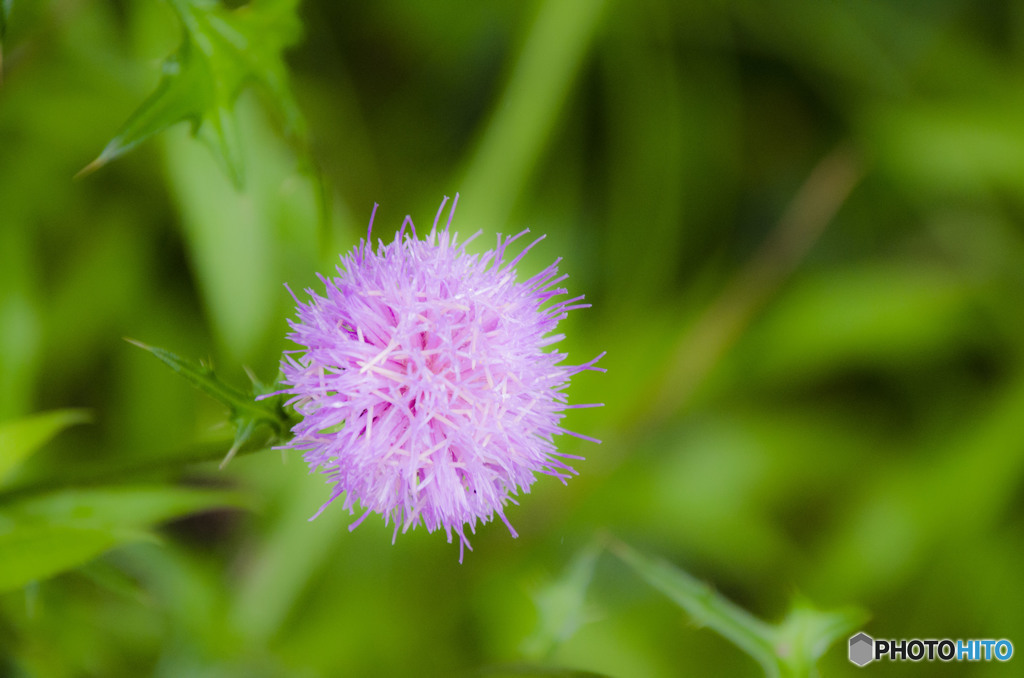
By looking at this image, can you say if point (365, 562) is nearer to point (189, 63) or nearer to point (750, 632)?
point (750, 632)

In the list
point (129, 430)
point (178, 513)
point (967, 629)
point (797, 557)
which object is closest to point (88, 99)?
point (129, 430)

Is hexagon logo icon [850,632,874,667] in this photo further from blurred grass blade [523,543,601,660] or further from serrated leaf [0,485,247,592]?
serrated leaf [0,485,247,592]

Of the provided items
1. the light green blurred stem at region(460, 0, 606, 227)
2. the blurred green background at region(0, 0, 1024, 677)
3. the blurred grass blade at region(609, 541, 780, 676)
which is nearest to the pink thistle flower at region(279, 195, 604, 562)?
the blurred grass blade at region(609, 541, 780, 676)

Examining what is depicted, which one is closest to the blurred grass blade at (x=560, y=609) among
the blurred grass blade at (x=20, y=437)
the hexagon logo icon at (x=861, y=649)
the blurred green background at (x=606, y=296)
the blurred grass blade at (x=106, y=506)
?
the blurred green background at (x=606, y=296)

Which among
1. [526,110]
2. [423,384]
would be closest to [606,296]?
[526,110]

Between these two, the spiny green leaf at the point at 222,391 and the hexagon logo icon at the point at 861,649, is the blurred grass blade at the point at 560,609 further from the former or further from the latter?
the hexagon logo icon at the point at 861,649

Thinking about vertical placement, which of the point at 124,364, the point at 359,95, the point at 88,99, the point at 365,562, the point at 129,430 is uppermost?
the point at 359,95
